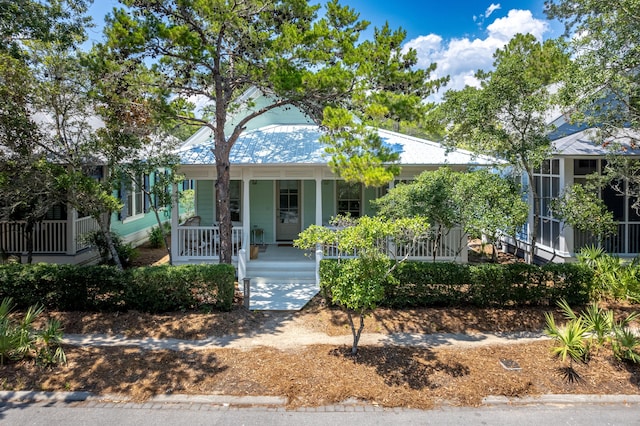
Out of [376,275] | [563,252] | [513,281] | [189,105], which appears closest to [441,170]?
[513,281]

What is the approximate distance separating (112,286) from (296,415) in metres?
5.30

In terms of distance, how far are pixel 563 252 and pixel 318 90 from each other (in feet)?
27.9

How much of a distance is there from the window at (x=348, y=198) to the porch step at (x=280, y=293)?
4401 millimetres

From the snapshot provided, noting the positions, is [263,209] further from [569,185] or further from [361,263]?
[569,185]

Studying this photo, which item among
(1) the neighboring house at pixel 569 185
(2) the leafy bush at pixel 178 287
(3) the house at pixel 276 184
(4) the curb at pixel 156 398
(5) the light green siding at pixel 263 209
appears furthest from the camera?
(5) the light green siding at pixel 263 209

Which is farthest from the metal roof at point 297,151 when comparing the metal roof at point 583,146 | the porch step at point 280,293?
the porch step at point 280,293

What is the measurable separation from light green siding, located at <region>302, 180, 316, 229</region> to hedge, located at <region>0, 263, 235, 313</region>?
21.6 ft

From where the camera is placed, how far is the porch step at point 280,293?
1005 cm

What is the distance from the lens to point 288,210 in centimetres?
A: 1574

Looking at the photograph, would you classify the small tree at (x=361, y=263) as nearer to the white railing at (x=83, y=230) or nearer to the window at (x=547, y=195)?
the window at (x=547, y=195)

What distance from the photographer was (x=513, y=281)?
9344 millimetres

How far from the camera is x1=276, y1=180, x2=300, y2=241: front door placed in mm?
15680

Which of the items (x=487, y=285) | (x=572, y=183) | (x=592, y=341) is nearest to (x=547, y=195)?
(x=572, y=183)

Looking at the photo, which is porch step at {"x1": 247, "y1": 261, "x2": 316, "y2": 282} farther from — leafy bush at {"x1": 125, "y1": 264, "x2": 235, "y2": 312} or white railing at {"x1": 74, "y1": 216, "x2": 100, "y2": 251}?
white railing at {"x1": 74, "y1": 216, "x2": 100, "y2": 251}
